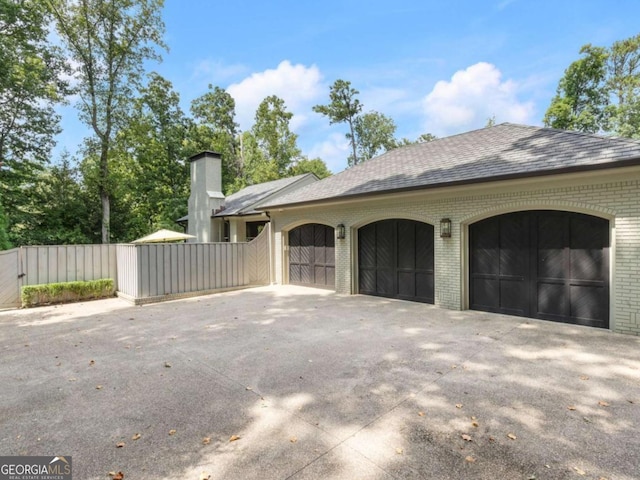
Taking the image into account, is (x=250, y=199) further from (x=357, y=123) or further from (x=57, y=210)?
(x=357, y=123)

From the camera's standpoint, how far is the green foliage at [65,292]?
8883 mm

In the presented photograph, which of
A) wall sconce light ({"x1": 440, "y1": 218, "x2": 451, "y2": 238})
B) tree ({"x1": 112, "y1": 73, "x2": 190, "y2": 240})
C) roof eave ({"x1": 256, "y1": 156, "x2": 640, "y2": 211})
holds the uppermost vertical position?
tree ({"x1": 112, "y1": 73, "x2": 190, "y2": 240})

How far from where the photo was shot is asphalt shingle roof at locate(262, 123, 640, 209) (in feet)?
20.1

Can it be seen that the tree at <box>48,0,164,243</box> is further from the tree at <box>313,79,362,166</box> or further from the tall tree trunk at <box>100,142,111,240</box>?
the tree at <box>313,79,362,166</box>

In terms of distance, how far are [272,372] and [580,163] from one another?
6230 mm

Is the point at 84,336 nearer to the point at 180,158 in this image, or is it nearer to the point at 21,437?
the point at 21,437

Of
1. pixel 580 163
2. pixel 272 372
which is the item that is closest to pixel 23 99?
pixel 272 372

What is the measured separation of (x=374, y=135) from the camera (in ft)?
112

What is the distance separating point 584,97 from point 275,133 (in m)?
24.8

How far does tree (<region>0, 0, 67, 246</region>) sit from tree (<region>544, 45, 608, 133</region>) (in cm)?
3244

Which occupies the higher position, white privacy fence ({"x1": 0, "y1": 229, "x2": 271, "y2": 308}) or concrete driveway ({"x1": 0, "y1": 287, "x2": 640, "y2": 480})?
white privacy fence ({"x1": 0, "y1": 229, "x2": 271, "y2": 308})

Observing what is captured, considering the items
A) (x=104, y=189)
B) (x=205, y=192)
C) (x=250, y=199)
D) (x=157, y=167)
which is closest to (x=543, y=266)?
(x=250, y=199)
